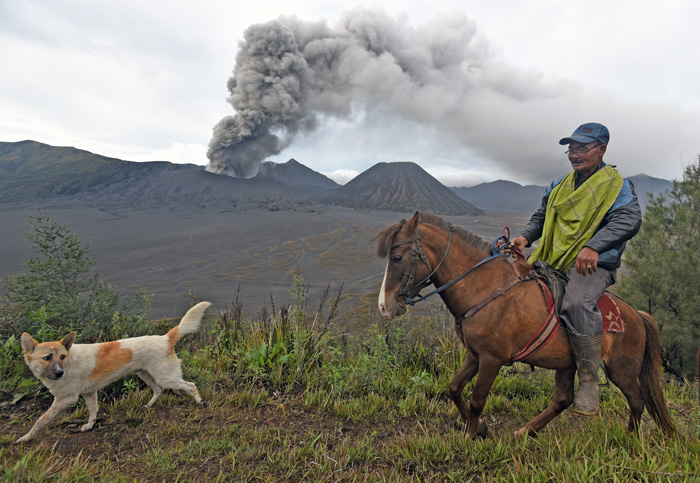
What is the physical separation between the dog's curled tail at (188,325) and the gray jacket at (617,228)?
A: 3.49m

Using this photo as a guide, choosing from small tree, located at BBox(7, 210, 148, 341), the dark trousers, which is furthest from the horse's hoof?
small tree, located at BBox(7, 210, 148, 341)

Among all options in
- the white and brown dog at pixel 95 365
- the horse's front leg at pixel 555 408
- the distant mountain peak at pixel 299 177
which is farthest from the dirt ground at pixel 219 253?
the distant mountain peak at pixel 299 177

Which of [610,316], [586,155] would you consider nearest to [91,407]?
[610,316]

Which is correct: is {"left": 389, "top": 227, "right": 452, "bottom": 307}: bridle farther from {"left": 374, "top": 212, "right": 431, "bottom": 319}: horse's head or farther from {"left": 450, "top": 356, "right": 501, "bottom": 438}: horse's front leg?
{"left": 450, "top": 356, "right": 501, "bottom": 438}: horse's front leg

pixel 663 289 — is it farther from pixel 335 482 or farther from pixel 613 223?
pixel 335 482

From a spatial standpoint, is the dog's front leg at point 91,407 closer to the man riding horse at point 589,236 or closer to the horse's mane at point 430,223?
the horse's mane at point 430,223

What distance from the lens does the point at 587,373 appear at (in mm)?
2273

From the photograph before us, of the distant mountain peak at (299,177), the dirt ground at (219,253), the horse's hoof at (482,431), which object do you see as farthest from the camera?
the distant mountain peak at (299,177)

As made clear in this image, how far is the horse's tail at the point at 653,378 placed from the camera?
8.06 feet

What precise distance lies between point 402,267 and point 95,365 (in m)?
2.76

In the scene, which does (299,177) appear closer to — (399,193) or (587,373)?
(399,193)

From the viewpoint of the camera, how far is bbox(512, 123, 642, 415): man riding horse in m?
2.19

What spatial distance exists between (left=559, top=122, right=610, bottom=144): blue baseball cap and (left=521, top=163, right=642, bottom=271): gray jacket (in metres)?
0.36

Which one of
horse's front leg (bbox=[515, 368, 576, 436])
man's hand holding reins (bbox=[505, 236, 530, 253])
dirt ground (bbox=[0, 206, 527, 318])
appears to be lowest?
dirt ground (bbox=[0, 206, 527, 318])
